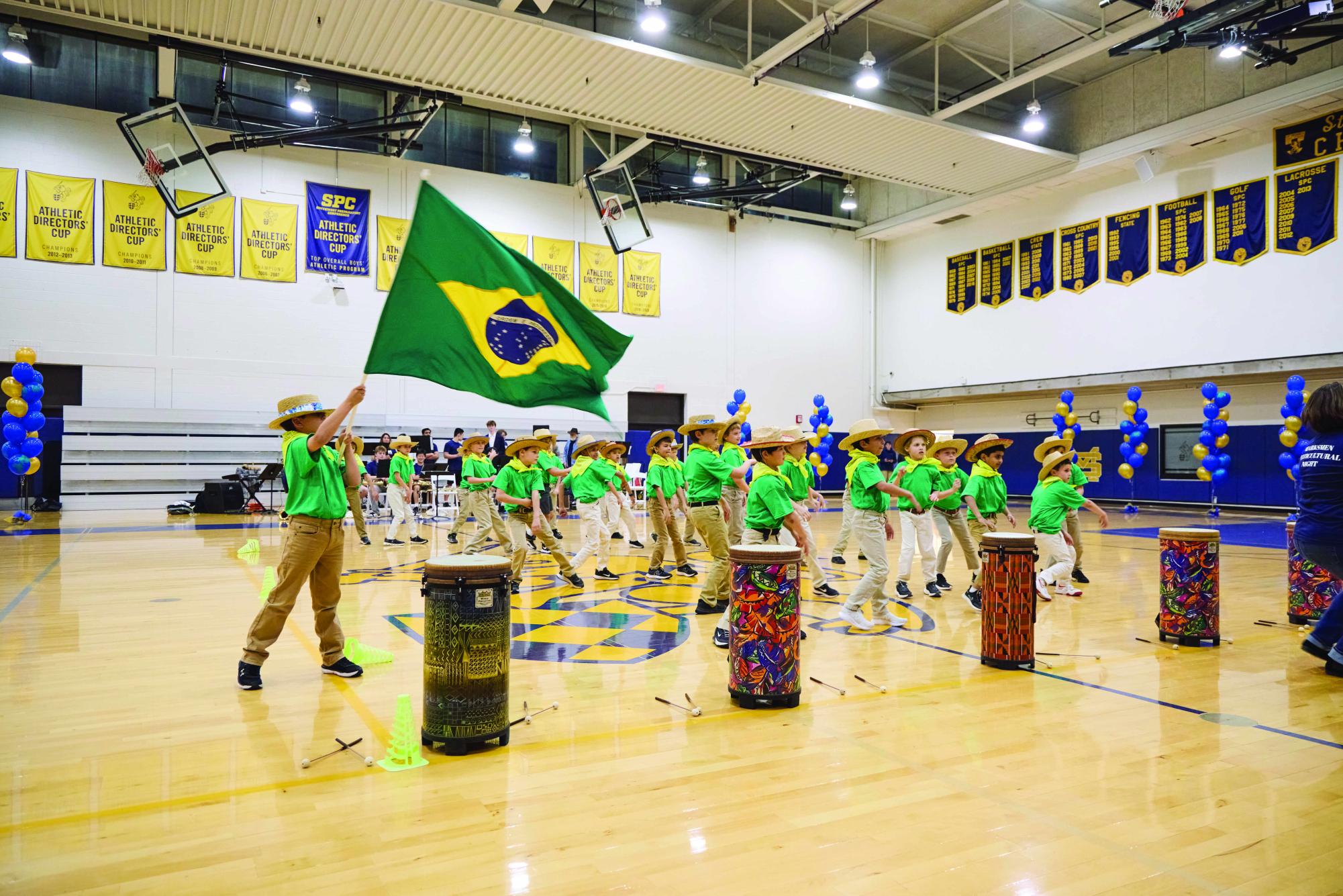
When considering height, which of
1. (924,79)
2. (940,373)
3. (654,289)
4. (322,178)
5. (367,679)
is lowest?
(367,679)

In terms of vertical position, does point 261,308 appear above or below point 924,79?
below

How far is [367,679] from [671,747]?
90.4 inches

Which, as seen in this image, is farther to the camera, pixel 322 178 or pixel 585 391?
pixel 322 178

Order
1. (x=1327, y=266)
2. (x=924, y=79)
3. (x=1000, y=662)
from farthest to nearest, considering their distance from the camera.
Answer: (x=924, y=79)
(x=1327, y=266)
(x=1000, y=662)

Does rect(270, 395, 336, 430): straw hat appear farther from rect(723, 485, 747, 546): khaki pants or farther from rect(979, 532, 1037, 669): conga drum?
rect(723, 485, 747, 546): khaki pants

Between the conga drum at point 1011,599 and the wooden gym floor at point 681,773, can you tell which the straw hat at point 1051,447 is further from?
the conga drum at point 1011,599

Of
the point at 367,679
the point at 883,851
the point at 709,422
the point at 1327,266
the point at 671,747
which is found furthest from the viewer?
the point at 1327,266

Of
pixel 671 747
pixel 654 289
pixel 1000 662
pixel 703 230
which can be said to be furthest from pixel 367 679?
pixel 703 230

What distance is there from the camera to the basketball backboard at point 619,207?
21.4m

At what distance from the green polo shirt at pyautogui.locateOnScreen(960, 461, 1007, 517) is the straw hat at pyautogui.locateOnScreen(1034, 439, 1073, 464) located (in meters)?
0.51

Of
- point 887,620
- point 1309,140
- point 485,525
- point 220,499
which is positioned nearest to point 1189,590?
point 887,620

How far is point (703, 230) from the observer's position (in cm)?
2523

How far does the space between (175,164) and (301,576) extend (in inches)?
650

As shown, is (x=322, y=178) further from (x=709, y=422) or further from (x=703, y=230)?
(x=709, y=422)
